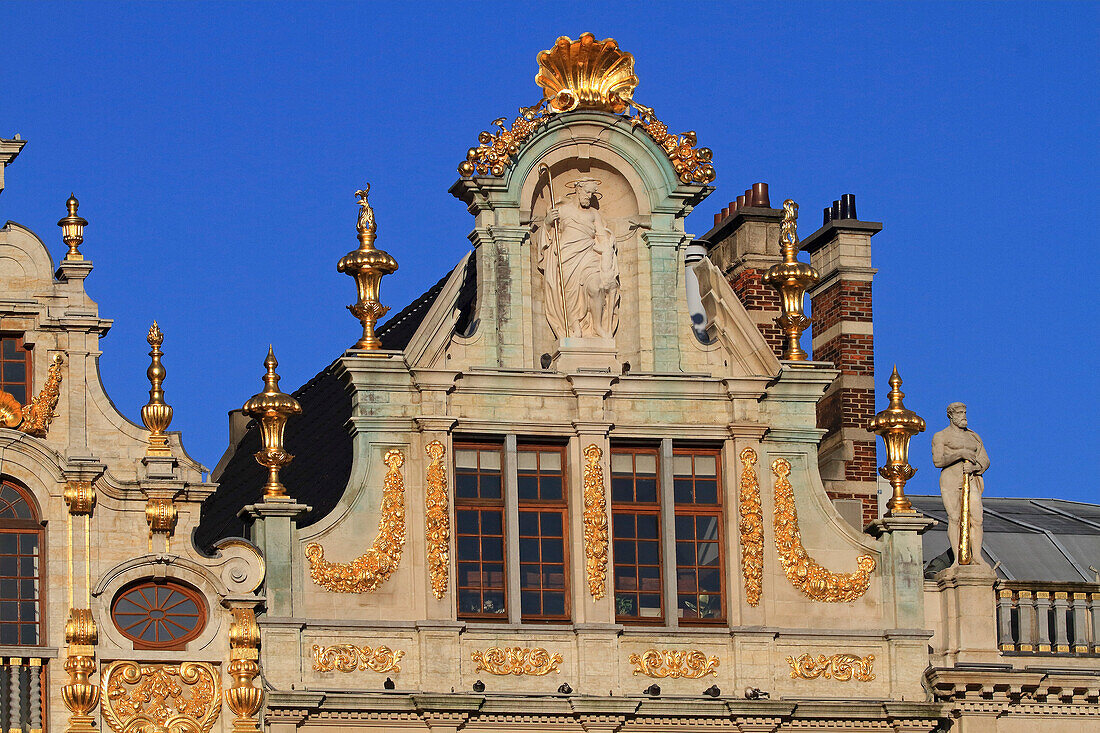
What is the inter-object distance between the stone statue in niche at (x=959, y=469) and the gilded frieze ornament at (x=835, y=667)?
1.82 meters

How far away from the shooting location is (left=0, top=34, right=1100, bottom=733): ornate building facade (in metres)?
34.2

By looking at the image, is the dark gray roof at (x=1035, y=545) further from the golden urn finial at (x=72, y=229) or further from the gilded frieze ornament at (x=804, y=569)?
the golden urn finial at (x=72, y=229)

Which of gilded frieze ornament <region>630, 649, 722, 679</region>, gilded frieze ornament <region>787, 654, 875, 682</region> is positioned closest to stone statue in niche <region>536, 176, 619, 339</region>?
gilded frieze ornament <region>630, 649, 722, 679</region>

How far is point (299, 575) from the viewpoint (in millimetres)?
34719

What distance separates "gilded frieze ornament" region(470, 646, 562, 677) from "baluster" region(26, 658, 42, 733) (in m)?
4.82

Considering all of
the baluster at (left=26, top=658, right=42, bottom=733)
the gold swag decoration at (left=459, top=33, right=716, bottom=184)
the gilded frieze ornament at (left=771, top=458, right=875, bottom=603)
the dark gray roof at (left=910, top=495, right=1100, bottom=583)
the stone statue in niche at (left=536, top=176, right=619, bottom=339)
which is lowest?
the baluster at (left=26, top=658, right=42, bottom=733)

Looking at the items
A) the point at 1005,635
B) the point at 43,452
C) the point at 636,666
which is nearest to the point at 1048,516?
the point at 1005,635

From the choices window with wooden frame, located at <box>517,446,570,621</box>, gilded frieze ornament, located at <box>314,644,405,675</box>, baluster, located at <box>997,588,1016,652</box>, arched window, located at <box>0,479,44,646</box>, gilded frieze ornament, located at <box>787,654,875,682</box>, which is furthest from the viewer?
baluster, located at <box>997,588,1016,652</box>

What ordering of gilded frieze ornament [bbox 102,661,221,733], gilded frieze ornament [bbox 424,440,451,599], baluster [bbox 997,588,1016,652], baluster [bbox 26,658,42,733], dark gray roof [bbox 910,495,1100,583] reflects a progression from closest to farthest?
baluster [bbox 26,658,42,733], gilded frieze ornament [bbox 102,661,221,733], gilded frieze ornament [bbox 424,440,451,599], baluster [bbox 997,588,1016,652], dark gray roof [bbox 910,495,1100,583]

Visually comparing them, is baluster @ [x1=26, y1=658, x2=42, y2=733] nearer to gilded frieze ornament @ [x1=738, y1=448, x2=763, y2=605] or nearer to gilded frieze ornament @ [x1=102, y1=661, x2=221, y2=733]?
gilded frieze ornament @ [x1=102, y1=661, x2=221, y2=733]

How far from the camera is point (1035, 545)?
40.8 metres

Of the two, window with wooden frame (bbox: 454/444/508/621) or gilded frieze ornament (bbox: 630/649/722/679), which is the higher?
window with wooden frame (bbox: 454/444/508/621)

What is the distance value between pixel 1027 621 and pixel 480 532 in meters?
6.69

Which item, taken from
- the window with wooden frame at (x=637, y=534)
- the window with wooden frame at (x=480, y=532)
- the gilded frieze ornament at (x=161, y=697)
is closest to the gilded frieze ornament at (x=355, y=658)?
the window with wooden frame at (x=480, y=532)
